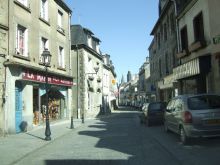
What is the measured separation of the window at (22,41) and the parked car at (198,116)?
1054 cm

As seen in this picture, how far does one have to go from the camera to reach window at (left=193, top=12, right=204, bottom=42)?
63.9 feet

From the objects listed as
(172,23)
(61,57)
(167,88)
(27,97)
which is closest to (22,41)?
(27,97)

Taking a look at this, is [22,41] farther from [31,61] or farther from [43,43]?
[43,43]

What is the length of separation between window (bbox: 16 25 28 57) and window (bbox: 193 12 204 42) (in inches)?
383

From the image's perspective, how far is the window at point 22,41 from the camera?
65.4 feet

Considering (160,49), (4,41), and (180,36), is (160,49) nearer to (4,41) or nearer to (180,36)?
(180,36)

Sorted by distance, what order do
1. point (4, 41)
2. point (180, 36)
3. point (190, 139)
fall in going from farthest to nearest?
point (180, 36) < point (4, 41) < point (190, 139)

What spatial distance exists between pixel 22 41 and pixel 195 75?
32.3ft

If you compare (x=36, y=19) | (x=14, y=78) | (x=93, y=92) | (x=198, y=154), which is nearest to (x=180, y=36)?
(x=36, y=19)

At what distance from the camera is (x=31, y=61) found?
21.4 meters

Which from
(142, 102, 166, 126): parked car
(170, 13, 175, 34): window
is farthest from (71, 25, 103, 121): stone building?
(142, 102, 166, 126): parked car

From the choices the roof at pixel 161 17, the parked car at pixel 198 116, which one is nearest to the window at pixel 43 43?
the roof at pixel 161 17

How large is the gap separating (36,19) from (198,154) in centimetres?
1547

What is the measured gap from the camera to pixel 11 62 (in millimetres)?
18062
